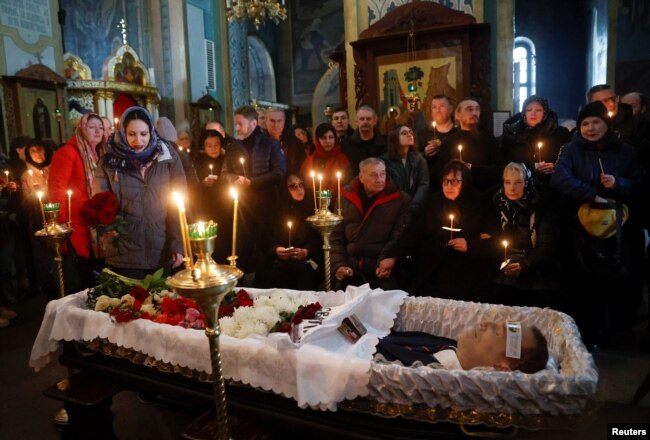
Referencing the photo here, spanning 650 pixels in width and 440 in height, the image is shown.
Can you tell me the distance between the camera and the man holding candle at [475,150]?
4.45 m

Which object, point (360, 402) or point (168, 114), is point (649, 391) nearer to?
point (360, 402)

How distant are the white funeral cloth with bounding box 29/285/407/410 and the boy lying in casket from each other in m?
0.14

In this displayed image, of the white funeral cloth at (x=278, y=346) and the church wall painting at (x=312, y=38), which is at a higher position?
the church wall painting at (x=312, y=38)

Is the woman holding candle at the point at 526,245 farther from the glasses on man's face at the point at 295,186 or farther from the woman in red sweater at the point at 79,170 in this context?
the woman in red sweater at the point at 79,170

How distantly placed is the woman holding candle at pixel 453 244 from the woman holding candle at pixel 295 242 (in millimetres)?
886

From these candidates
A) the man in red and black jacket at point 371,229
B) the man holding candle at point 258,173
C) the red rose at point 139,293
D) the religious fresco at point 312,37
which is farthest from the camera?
the religious fresco at point 312,37

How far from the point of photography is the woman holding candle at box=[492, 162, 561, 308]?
11.7 ft

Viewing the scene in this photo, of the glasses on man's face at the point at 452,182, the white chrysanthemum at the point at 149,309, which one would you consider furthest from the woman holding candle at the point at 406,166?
the white chrysanthemum at the point at 149,309

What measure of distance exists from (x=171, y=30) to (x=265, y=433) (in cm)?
1203

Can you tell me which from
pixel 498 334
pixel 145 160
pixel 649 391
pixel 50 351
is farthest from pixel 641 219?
pixel 50 351

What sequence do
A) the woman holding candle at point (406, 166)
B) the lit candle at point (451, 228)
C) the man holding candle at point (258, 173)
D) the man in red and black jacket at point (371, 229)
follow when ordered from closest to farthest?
the lit candle at point (451, 228)
the man in red and black jacket at point (371, 229)
the woman holding candle at point (406, 166)
the man holding candle at point (258, 173)

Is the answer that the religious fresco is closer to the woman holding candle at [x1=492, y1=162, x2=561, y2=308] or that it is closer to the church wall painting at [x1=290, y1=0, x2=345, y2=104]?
the church wall painting at [x1=290, y1=0, x2=345, y2=104]

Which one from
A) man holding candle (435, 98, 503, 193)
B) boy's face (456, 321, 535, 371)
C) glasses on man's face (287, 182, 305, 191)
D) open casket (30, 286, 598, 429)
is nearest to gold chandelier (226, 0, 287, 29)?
glasses on man's face (287, 182, 305, 191)

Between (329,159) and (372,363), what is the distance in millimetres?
2943
